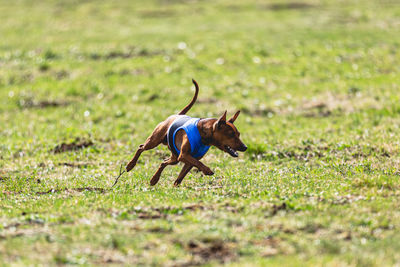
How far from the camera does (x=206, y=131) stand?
9.89m

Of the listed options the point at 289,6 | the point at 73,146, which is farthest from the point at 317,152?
the point at 289,6

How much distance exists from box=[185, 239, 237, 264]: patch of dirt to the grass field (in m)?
0.03

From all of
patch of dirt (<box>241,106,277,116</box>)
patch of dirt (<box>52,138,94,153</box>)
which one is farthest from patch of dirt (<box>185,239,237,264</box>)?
patch of dirt (<box>241,106,277,116</box>)

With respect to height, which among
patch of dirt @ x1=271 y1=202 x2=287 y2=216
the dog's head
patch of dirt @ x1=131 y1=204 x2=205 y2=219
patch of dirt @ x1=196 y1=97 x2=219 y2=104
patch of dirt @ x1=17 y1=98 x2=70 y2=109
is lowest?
patch of dirt @ x1=17 y1=98 x2=70 y2=109

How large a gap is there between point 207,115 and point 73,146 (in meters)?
5.41

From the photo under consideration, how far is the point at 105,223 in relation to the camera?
782 cm

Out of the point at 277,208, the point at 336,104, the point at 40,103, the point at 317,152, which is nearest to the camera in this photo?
the point at 277,208

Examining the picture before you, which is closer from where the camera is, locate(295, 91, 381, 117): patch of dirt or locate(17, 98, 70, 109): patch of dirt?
locate(295, 91, 381, 117): patch of dirt

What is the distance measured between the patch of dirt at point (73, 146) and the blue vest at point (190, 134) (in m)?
6.52

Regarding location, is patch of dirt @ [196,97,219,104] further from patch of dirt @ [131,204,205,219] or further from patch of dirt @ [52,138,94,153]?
patch of dirt @ [131,204,205,219]

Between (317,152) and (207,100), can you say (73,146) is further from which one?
(317,152)

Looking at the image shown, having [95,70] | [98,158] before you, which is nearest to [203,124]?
[98,158]

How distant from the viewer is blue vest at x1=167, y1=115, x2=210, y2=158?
32.7 ft

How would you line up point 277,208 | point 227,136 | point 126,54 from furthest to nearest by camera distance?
point 126,54 < point 227,136 < point 277,208
